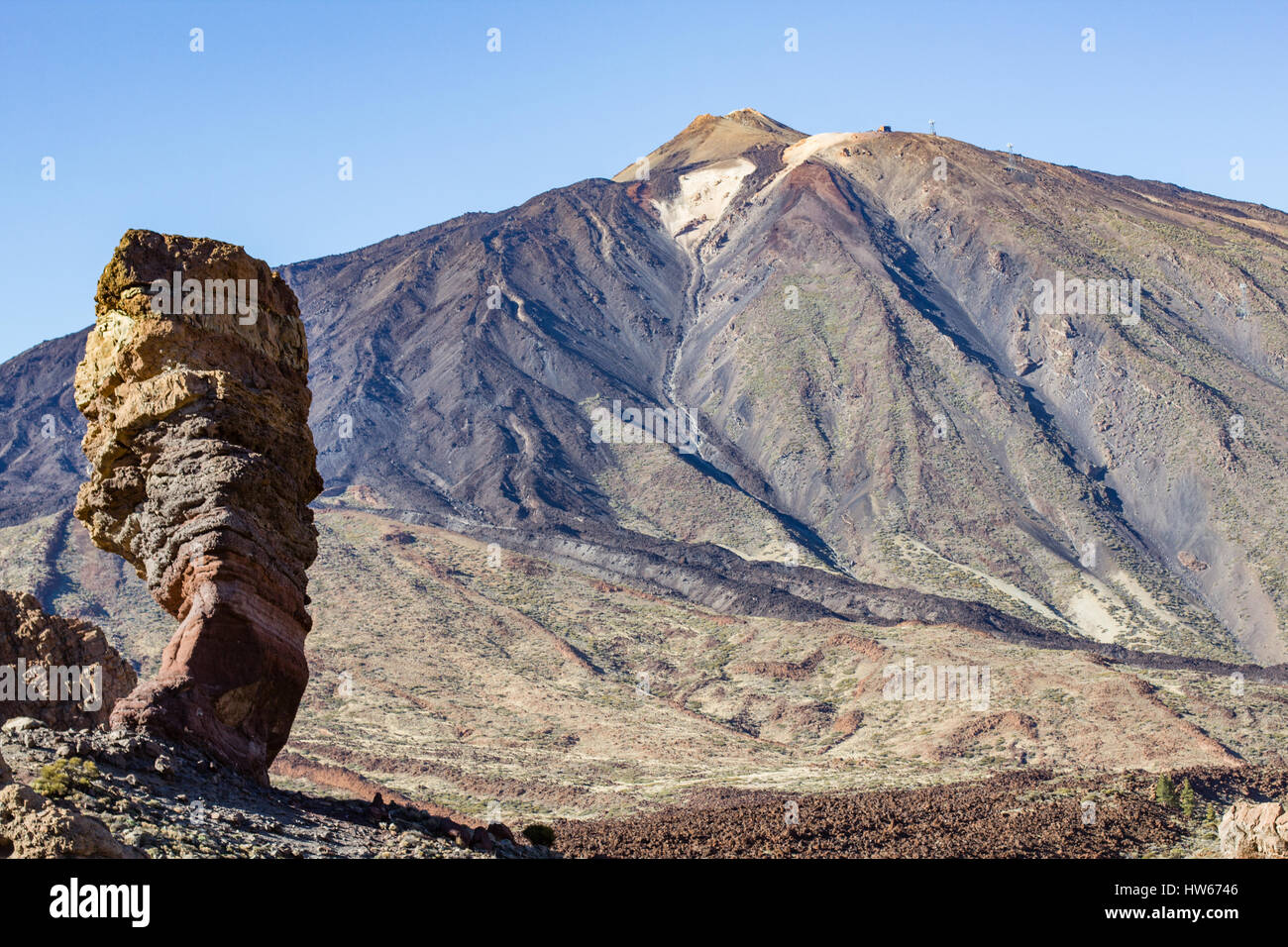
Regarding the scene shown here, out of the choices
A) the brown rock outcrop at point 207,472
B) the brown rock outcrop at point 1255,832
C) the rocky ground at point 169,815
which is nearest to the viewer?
the rocky ground at point 169,815

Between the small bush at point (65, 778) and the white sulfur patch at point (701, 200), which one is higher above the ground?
the white sulfur patch at point (701, 200)

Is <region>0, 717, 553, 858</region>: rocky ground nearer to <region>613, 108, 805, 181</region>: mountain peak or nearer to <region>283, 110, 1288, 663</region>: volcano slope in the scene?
<region>283, 110, 1288, 663</region>: volcano slope

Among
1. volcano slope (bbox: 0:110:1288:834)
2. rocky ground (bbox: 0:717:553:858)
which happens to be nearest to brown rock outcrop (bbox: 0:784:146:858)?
rocky ground (bbox: 0:717:553:858)

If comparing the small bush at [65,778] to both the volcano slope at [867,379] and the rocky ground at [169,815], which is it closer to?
the rocky ground at [169,815]

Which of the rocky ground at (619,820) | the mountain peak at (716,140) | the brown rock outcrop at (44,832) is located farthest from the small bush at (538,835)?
the mountain peak at (716,140)

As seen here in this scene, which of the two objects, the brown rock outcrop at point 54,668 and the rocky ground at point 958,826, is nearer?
the brown rock outcrop at point 54,668

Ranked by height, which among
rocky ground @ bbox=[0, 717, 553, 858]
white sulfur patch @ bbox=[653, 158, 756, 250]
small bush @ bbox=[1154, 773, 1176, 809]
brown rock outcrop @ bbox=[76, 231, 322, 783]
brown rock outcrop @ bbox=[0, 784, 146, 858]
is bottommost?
small bush @ bbox=[1154, 773, 1176, 809]
